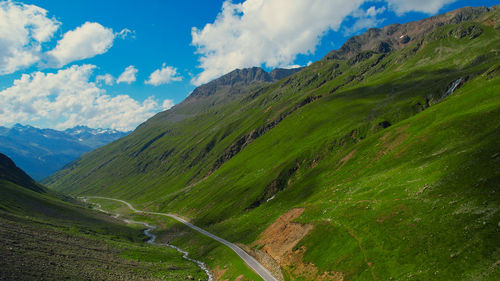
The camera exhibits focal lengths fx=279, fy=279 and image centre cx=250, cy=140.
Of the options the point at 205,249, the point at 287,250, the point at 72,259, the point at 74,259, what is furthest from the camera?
the point at 205,249

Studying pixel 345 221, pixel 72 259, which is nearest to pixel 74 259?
Result: pixel 72 259

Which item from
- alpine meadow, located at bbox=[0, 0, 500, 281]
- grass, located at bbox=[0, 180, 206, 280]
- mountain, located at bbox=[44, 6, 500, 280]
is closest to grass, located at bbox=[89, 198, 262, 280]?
alpine meadow, located at bbox=[0, 0, 500, 281]

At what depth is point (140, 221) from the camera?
17362 centimetres

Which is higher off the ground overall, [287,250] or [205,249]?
[287,250]

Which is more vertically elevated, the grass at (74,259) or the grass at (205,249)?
the grass at (74,259)

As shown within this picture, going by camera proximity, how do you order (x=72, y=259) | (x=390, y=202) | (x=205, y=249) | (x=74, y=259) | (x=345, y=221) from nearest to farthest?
(x=390, y=202) < (x=345, y=221) < (x=72, y=259) < (x=74, y=259) < (x=205, y=249)

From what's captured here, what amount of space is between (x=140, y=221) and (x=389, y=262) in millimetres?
164792

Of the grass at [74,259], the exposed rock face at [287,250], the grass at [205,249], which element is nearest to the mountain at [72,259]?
the grass at [74,259]

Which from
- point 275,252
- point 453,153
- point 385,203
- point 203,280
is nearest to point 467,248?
point 385,203

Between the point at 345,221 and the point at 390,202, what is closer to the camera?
the point at 390,202

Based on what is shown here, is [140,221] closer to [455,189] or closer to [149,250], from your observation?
[149,250]

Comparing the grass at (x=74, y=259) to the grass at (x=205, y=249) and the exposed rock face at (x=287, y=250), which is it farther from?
the exposed rock face at (x=287, y=250)

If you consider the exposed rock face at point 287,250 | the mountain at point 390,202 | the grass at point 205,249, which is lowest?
the grass at point 205,249

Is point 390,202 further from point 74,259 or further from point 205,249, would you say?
point 74,259
